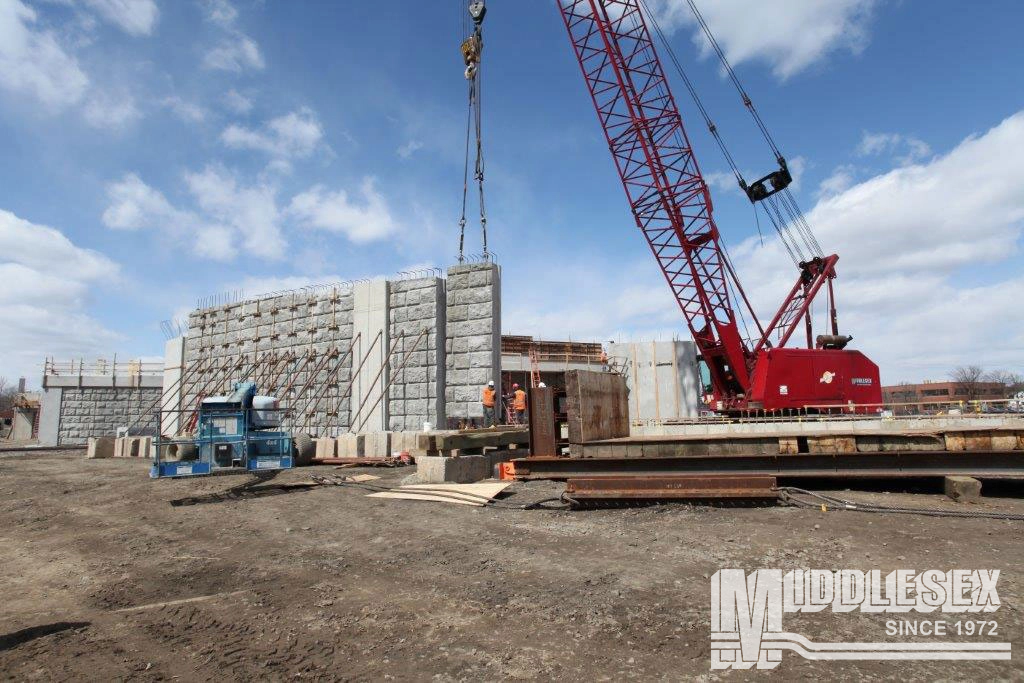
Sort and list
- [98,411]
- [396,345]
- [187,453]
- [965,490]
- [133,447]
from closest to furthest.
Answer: [965,490] → [187,453] → [396,345] → [133,447] → [98,411]

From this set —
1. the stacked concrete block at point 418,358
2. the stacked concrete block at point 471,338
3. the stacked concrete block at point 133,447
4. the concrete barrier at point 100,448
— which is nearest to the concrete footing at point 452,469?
the stacked concrete block at point 471,338

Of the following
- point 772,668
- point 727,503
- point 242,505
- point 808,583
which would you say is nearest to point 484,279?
point 242,505

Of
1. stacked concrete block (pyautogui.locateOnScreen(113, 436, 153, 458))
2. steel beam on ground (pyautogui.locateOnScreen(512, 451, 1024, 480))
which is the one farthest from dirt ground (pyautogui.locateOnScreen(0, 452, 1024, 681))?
stacked concrete block (pyautogui.locateOnScreen(113, 436, 153, 458))

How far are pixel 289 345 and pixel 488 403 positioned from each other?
8905 mm

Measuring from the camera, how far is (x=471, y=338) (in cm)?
1659

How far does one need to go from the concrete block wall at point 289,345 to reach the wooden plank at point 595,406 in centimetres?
979

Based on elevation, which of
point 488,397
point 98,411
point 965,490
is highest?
point 98,411

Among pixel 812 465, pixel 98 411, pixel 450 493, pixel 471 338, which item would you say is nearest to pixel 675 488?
pixel 812 465

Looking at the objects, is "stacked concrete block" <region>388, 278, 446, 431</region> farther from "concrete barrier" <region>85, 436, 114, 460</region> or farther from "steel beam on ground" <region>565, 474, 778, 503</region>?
"concrete barrier" <region>85, 436, 114, 460</region>

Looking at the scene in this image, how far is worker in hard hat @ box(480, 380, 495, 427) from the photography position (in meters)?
15.6

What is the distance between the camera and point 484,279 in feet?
54.6

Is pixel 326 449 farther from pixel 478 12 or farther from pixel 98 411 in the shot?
pixel 98 411
